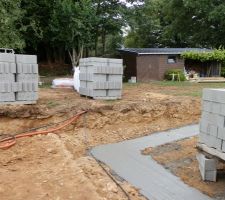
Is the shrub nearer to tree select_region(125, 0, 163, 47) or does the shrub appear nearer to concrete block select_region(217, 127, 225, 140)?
tree select_region(125, 0, 163, 47)

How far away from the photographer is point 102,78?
14.3m

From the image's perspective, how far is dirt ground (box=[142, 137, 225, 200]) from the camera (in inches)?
329

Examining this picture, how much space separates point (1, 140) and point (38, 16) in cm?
1515

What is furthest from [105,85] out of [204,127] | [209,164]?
[209,164]

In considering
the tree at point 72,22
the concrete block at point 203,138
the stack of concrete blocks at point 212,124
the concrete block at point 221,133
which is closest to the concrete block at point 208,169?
the stack of concrete blocks at point 212,124

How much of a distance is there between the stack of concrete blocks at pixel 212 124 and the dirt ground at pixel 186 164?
259 millimetres

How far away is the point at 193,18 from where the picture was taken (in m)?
39.4

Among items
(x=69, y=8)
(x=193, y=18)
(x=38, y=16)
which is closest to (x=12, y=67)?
(x=69, y=8)

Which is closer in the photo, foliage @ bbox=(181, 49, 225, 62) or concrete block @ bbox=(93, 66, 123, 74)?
concrete block @ bbox=(93, 66, 123, 74)

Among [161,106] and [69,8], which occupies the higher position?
[69,8]

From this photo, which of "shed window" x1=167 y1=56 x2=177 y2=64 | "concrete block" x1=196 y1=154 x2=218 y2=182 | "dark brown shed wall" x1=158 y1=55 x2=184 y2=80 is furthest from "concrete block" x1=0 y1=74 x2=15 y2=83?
"shed window" x1=167 y1=56 x2=177 y2=64

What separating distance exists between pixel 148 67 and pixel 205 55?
4.59m

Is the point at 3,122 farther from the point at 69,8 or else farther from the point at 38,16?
the point at 38,16

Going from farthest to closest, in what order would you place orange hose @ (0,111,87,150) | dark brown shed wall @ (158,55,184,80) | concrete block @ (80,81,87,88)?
dark brown shed wall @ (158,55,184,80)
concrete block @ (80,81,87,88)
orange hose @ (0,111,87,150)
